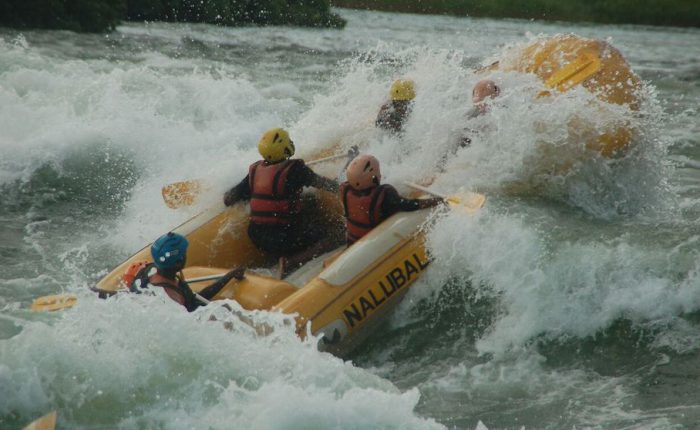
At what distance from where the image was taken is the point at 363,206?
6980 mm

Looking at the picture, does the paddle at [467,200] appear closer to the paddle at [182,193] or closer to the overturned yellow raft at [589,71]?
the overturned yellow raft at [589,71]

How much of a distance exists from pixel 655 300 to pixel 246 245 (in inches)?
127

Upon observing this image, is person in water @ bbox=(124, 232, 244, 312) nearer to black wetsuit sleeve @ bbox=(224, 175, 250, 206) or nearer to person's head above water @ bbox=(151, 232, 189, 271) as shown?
person's head above water @ bbox=(151, 232, 189, 271)

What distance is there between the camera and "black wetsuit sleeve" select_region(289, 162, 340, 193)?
7180 mm

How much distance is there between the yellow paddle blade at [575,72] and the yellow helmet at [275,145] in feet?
10.5

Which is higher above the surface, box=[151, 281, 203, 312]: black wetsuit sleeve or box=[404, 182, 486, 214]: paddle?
box=[404, 182, 486, 214]: paddle

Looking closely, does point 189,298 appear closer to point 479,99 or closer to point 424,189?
point 424,189

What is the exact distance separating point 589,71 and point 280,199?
3695 mm

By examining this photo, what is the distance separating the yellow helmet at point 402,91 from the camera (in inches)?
354

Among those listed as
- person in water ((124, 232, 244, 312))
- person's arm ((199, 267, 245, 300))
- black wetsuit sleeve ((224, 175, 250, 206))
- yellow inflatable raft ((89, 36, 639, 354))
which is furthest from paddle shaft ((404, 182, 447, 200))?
person in water ((124, 232, 244, 312))

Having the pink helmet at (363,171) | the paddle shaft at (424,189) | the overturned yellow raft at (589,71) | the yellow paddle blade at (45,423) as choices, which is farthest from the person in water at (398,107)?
the yellow paddle blade at (45,423)

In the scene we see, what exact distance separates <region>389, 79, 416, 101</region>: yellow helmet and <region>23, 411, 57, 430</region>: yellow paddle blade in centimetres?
520

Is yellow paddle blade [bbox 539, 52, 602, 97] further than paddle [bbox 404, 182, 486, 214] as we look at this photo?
Yes

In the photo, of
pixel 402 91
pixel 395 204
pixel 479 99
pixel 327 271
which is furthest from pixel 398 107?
pixel 327 271
